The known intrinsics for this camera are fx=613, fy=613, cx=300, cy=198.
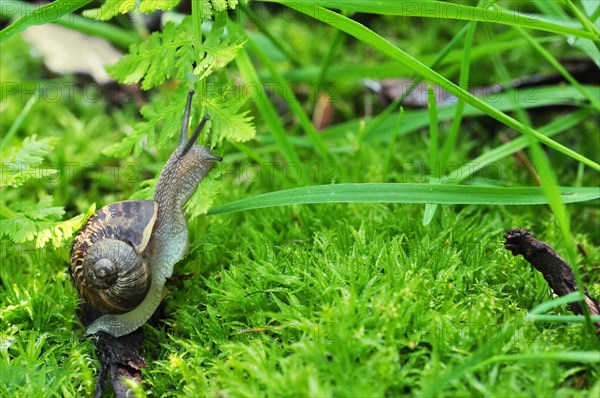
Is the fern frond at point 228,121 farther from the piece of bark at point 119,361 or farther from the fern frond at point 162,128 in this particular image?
the piece of bark at point 119,361

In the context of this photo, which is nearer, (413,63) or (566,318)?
(566,318)

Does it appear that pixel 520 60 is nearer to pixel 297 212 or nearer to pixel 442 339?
pixel 297 212

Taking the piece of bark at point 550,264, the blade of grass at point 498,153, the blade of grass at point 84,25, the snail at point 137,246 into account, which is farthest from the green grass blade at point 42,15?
the piece of bark at point 550,264

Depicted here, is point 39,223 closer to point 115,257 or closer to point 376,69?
point 115,257

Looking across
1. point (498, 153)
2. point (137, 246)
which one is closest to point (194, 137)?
point (137, 246)

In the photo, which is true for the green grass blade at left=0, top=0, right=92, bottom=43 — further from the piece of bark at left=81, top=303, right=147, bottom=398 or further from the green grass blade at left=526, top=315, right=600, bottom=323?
the green grass blade at left=526, top=315, right=600, bottom=323

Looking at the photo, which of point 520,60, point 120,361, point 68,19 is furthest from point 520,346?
point 68,19

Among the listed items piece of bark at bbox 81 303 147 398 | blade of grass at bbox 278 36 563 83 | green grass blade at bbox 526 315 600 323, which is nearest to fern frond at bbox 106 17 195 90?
piece of bark at bbox 81 303 147 398
